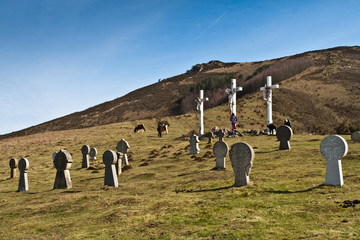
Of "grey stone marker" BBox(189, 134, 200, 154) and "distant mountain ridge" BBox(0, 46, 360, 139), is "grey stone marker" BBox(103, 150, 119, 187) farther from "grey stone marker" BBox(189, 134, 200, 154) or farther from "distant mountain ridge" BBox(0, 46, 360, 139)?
"distant mountain ridge" BBox(0, 46, 360, 139)

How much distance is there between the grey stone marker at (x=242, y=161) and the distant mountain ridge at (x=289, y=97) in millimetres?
30087

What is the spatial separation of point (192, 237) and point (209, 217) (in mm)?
1544

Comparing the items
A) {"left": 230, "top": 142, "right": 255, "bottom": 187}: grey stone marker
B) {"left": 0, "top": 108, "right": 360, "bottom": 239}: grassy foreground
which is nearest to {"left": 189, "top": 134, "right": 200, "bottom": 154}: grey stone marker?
{"left": 0, "top": 108, "right": 360, "bottom": 239}: grassy foreground

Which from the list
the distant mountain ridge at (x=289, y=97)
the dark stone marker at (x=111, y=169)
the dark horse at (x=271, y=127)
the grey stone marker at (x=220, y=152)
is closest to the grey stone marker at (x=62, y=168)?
the dark stone marker at (x=111, y=169)

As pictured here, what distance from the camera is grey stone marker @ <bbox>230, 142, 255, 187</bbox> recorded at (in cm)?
1235

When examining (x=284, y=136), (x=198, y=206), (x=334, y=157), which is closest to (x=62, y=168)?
(x=198, y=206)

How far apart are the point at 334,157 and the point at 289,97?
165 feet

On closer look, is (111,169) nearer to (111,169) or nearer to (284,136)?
(111,169)

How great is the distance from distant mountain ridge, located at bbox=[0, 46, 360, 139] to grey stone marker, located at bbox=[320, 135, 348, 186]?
30.1 metres

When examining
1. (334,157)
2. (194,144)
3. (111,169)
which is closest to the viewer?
(334,157)

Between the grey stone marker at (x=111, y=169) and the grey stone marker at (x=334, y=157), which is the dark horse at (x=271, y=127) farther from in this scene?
the grey stone marker at (x=334, y=157)

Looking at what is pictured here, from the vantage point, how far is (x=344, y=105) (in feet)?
179

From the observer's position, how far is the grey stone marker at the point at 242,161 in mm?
12352

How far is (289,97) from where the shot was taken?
58.6 meters
